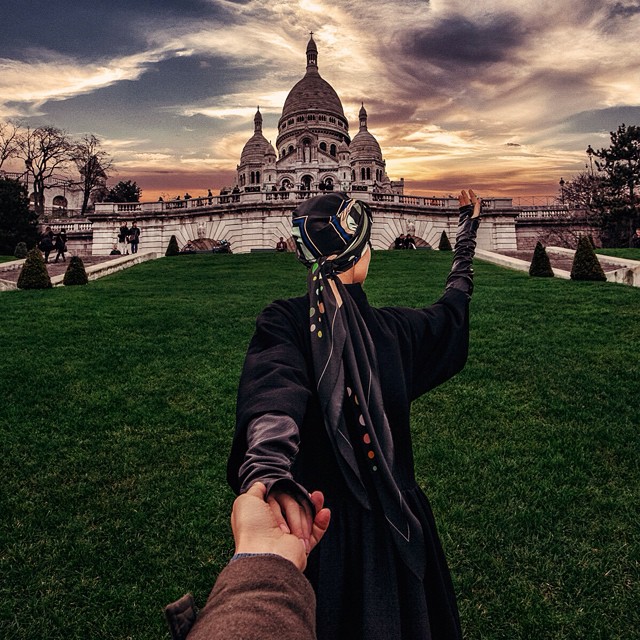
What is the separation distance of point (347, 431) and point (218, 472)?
4.11 m

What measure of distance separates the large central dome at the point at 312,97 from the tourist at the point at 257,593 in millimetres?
94651

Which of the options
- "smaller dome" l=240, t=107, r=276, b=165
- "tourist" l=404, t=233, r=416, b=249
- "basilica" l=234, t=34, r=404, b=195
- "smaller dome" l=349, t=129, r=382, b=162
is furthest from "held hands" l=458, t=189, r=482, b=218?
"smaller dome" l=240, t=107, r=276, b=165

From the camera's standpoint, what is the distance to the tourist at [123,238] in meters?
34.9

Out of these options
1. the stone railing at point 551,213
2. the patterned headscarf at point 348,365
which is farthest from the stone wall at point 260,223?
the patterned headscarf at point 348,365

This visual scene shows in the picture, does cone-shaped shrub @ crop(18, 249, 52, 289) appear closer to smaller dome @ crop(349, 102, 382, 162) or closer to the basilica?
the basilica

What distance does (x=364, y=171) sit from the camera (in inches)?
3403

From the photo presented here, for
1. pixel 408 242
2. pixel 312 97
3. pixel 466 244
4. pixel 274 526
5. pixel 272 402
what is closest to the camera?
pixel 274 526

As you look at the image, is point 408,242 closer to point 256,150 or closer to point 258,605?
point 258,605

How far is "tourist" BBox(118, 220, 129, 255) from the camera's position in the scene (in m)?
34.9

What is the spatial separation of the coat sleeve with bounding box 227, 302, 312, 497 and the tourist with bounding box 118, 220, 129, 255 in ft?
118

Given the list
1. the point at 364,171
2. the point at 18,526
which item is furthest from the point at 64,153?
the point at 18,526

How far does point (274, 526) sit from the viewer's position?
3.76ft

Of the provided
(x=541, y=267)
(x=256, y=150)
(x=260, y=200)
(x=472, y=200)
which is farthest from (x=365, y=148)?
(x=472, y=200)

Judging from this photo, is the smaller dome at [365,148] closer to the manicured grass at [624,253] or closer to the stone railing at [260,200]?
the stone railing at [260,200]
